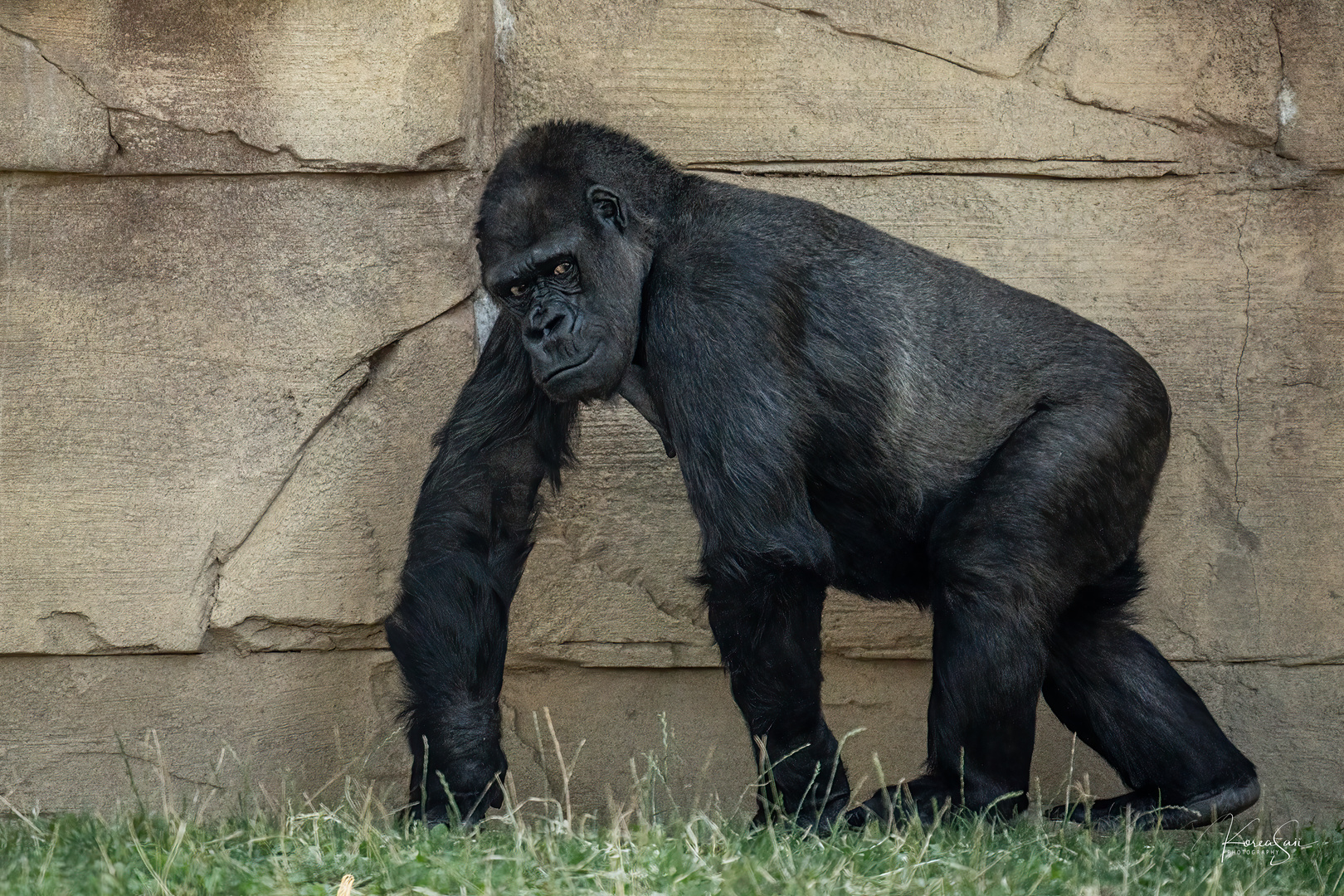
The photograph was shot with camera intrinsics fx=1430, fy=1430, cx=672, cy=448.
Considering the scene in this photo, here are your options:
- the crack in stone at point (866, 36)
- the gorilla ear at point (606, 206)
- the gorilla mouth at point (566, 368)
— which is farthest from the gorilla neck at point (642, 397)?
the crack in stone at point (866, 36)

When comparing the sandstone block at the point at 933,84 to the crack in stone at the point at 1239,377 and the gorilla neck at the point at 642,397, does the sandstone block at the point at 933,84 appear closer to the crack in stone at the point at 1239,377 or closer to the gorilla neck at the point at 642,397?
the crack in stone at the point at 1239,377

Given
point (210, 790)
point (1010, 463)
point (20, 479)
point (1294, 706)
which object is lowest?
point (210, 790)

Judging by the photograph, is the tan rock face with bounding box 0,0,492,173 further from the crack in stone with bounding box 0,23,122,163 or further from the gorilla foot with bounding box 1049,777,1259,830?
the gorilla foot with bounding box 1049,777,1259,830

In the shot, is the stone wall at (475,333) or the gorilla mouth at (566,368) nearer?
the gorilla mouth at (566,368)

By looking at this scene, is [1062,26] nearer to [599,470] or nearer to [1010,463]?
[1010,463]

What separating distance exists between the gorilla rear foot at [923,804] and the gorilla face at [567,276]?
1262 millimetres

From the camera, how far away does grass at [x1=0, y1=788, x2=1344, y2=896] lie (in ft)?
8.51

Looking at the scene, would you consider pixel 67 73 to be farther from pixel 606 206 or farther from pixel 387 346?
pixel 606 206

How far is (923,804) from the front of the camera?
3607 mm

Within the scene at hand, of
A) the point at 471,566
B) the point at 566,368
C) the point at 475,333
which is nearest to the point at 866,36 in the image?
the point at 475,333

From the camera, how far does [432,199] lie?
4.52m

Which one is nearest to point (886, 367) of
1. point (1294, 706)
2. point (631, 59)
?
point (631, 59)

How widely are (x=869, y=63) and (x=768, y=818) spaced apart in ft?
8.31

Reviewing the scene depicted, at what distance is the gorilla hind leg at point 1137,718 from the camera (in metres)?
3.90
